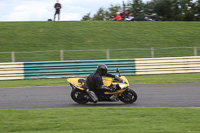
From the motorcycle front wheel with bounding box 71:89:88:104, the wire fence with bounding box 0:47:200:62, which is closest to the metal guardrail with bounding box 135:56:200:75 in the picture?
the wire fence with bounding box 0:47:200:62

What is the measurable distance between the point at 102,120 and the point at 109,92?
2.62 meters

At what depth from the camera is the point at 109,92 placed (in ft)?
30.1

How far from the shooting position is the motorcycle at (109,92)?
9.12 m

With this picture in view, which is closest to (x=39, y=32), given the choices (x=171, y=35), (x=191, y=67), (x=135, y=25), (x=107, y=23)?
(x=107, y=23)

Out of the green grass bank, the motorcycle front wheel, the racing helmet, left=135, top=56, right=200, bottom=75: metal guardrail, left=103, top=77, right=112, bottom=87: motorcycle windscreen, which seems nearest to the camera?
the racing helmet

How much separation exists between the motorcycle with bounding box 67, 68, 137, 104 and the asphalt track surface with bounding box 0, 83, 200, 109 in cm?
18

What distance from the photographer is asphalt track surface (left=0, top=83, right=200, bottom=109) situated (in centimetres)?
920

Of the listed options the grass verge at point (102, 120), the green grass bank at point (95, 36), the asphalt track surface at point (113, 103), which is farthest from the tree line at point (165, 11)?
the grass verge at point (102, 120)

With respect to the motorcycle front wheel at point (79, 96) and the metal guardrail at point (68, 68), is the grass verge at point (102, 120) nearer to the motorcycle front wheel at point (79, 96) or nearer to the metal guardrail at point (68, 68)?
the motorcycle front wheel at point (79, 96)

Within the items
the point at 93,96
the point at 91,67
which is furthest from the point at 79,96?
the point at 91,67

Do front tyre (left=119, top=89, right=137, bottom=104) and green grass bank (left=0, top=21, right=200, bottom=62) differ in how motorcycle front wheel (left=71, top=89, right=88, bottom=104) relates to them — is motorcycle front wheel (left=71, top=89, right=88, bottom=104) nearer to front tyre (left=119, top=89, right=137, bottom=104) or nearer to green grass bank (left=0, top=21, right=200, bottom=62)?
front tyre (left=119, top=89, right=137, bottom=104)

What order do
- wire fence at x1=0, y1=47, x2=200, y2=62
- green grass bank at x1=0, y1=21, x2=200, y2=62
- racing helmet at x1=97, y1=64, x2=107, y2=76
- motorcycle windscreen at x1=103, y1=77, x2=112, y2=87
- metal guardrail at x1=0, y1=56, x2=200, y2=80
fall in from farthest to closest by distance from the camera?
green grass bank at x1=0, y1=21, x2=200, y2=62 < wire fence at x1=0, y1=47, x2=200, y2=62 < metal guardrail at x1=0, y1=56, x2=200, y2=80 < motorcycle windscreen at x1=103, y1=77, x2=112, y2=87 < racing helmet at x1=97, y1=64, x2=107, y2=76

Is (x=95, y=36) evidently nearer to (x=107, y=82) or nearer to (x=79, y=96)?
(x=79, y=96)

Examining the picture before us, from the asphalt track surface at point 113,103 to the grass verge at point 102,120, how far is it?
55.6 inches
